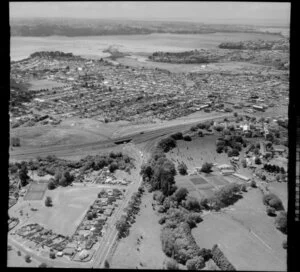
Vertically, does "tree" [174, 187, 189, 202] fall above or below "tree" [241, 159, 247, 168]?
below

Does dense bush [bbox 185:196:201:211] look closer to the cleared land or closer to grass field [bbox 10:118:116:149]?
the cleared land

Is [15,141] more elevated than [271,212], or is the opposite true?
[15,141]

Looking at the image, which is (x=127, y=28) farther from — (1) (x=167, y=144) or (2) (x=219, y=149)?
(2) (x=219, y=149)

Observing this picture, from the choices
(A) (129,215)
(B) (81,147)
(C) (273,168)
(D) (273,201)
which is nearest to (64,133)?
(B) (81,147)

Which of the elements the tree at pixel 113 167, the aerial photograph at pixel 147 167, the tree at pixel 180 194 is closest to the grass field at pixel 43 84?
the aerial photograph at pixel 147 167

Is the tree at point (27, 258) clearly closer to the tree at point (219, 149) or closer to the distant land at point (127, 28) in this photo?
the tree at point (219, 149)

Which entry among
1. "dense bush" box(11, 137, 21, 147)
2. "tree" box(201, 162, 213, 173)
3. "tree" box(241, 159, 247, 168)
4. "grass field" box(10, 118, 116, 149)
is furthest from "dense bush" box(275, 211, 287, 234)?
"dense bush" box(11, 137, 21, 147)
